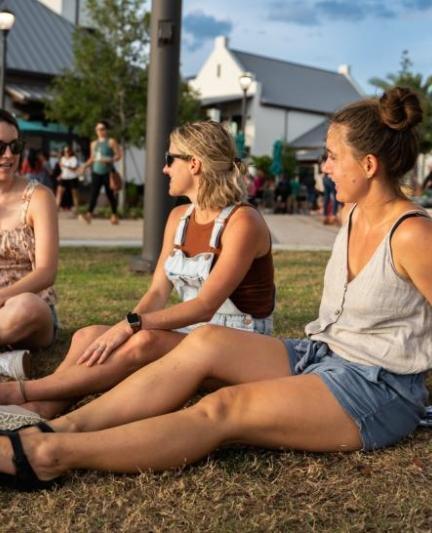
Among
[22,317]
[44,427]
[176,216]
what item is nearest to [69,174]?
[22,317]

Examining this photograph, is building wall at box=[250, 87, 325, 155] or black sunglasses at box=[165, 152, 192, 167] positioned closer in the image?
black sunglasses at box=[165, 152, 192, 167]

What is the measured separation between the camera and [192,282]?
339 cm

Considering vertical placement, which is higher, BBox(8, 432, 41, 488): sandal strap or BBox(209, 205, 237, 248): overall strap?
BBox(209, 205, 237, 248): overall strap

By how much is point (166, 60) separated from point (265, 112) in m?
40.7

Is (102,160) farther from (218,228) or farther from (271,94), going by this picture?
(271,94)

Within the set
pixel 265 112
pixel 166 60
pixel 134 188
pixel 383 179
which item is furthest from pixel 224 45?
pixel 383 179

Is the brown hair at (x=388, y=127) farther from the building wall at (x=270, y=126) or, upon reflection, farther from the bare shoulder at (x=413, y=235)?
the building wall at (x=270, y=126)

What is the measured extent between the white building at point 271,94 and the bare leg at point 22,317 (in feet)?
132

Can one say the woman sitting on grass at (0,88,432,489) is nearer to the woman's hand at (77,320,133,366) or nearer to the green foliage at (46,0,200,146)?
the woman's hand at (77,320,133,366)

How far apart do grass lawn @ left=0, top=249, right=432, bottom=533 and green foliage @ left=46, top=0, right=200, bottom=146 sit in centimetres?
1971

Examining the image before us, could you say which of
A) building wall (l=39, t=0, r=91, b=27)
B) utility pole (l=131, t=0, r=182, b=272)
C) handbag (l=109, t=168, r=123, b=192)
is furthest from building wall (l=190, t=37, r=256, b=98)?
utility pole (l=131, t=0, r=182, b=272)

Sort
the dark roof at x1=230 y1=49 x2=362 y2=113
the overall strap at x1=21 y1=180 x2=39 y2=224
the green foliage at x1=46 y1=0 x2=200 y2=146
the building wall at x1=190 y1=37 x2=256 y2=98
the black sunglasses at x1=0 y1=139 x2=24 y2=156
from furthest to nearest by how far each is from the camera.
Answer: the building wall at x1=190 y1=37 x2=256 y2=98 → the dark roof at x1=230 y1=49 x2=362 y2=113 → the green foliage at x1=46 y1=0 x2=200 y2=146 → the overall strap at x1=21 y1=180 x2=39 y2=224 → the black sunglasses at x1=0 y1=139 x2=24 y2=156

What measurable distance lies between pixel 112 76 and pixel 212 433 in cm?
2074

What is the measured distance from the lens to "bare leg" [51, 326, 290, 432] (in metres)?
2.57
